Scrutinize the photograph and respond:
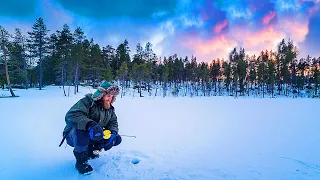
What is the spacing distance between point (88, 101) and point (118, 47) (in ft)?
199

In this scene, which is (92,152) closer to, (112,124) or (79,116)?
(112,124)

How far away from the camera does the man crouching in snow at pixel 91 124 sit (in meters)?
2.51

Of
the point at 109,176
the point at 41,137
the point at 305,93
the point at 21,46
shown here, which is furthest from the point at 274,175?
the point at 305,93

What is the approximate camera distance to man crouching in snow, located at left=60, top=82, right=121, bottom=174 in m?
2.51

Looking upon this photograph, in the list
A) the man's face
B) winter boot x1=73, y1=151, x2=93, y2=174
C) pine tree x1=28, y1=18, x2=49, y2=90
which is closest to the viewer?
winter boot x1=73, y1=151, x2=93, y2=174

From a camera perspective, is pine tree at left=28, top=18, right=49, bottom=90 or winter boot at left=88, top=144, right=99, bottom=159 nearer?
winter boot at left=88, top=144, right=99, bottom=159

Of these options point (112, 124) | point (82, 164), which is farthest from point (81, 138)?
point (112, 124)

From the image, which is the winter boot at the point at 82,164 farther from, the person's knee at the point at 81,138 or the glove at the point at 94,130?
the glove at the point at 94,130

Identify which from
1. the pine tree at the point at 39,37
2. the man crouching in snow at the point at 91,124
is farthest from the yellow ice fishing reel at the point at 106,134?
the pine tree at the point at 39,37

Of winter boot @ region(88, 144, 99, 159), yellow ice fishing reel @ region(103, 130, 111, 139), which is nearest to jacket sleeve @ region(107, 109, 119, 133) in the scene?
yellow ice fishing reel @ region(103, 130, 111, 139)

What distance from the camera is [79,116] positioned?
2574mm

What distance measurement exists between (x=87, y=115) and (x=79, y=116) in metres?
0.17

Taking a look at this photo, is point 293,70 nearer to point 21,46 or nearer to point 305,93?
point 305,93

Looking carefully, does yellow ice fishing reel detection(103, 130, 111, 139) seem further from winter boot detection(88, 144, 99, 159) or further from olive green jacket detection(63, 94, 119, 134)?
winter boot detection(88, 144, 99, 159)
